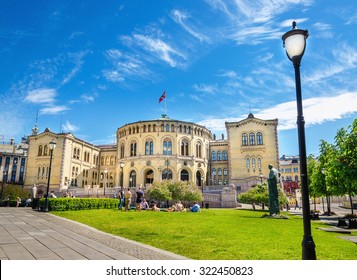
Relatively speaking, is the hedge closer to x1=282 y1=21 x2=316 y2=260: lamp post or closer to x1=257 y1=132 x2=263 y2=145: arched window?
x1=282 y1=21 x2=316 y2=260: lamp post

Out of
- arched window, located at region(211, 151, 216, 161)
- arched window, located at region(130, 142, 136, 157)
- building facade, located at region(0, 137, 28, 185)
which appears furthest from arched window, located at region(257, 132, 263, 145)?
building facade, located at region(0, 137, 28, 185)

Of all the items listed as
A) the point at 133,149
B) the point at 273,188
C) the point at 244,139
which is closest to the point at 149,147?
the point at 133,149

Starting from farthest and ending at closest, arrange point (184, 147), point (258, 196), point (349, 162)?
point (184, 147) → point (258, 196) → point (349, 162)

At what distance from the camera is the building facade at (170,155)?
188 ft

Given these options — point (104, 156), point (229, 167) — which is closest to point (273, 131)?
point (229, 167)

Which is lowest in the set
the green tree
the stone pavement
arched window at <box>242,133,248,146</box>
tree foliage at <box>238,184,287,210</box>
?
the stone pavement

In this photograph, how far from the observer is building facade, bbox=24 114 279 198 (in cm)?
5719

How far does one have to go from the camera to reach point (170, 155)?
57.7 meters

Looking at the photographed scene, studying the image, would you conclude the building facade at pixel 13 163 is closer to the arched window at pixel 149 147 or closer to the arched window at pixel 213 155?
the arched window at pixel 149 147

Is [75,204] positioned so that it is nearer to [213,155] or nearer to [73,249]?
[73,249]

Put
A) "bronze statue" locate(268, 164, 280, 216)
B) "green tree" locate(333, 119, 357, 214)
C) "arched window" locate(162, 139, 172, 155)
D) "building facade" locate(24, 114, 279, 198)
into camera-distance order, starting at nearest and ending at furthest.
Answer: "green tree" locate(333, 119, 357, 214) → "bronze statue" locate(268, 164, 280, 216) → "building facade" locate(24, 114, 279, 198) → "arched window" locate(162, 139, 172, 155)

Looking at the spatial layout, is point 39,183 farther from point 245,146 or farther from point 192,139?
point 245,146

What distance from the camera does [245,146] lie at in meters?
58.5

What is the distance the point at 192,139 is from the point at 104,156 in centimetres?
2516
